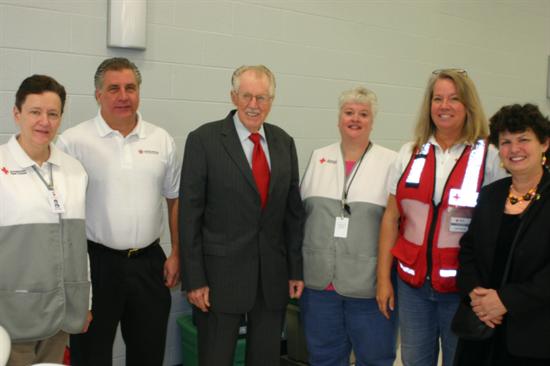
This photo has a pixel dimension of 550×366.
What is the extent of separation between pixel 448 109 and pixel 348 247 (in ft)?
2.44

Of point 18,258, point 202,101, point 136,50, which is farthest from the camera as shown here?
point 202,101

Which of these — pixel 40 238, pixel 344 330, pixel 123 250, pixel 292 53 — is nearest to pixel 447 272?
pixel 344 330

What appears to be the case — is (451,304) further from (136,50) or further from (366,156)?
(136,50)

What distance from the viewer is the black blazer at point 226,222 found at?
99.0 inches

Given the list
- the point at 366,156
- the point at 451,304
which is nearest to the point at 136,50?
the point at 366,156

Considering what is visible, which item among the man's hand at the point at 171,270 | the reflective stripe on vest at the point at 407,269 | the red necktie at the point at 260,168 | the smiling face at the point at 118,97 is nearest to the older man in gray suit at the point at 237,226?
the red necktie at the point at 260,168

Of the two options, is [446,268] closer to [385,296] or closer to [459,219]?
[459,219]

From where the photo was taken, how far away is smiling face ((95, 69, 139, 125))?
2.58 meters

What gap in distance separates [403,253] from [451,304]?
0.93 ft

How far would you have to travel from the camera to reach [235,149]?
2543 mm

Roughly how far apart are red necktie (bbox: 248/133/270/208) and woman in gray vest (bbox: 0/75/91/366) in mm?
719

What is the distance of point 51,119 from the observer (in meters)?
2.22

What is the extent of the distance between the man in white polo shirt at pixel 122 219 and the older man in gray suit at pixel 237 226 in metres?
0.18

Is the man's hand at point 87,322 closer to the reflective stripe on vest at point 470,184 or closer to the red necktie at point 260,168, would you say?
the red necktie at point 260,168
